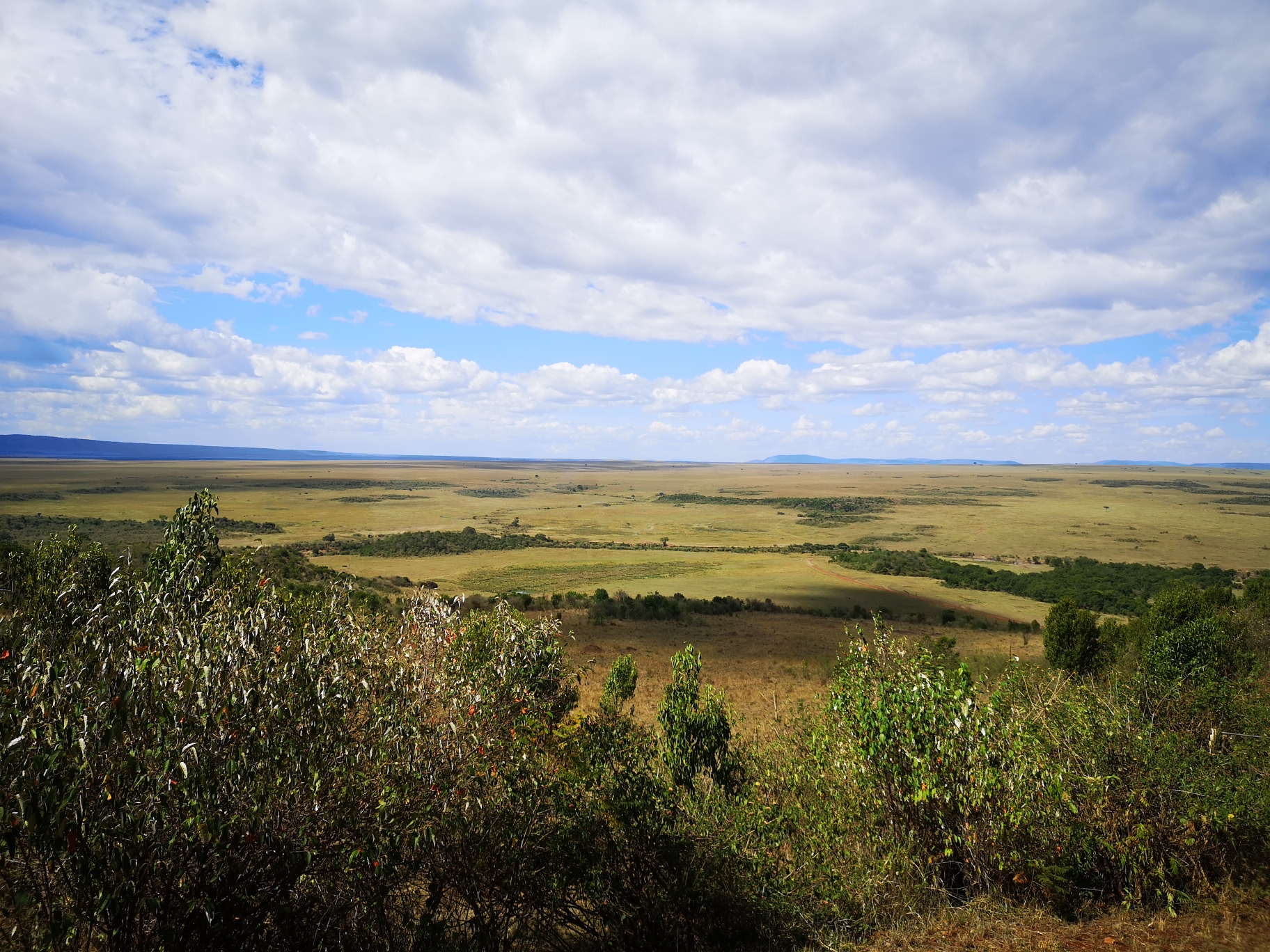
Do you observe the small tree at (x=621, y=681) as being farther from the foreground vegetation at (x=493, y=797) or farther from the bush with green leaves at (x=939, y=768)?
the bush with green leaves at (x=939, y=768)

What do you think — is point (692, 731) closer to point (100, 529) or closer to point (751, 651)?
point (751, 651)

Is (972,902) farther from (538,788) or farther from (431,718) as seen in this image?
(431,718)

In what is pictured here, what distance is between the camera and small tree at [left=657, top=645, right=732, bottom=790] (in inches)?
610

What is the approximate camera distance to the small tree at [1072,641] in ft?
113

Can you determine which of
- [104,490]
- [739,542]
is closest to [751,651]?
[739,542]

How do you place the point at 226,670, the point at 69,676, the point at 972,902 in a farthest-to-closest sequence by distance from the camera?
→ the point at 972,902, the point at 226,670, the point at 69,676

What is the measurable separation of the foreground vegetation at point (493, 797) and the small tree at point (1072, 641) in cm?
2087

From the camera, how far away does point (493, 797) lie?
28.7 feet

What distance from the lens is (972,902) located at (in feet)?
33.1

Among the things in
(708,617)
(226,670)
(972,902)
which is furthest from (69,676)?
(708,617)

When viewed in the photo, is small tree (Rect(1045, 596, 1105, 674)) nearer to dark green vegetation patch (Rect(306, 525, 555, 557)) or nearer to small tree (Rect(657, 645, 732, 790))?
small tree (Rect(657, 645, 732, 790))

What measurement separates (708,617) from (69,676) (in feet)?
179

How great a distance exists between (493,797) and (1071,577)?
92753 millimetres

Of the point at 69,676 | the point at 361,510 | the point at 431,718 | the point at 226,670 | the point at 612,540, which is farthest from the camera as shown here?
the point at 361,510
